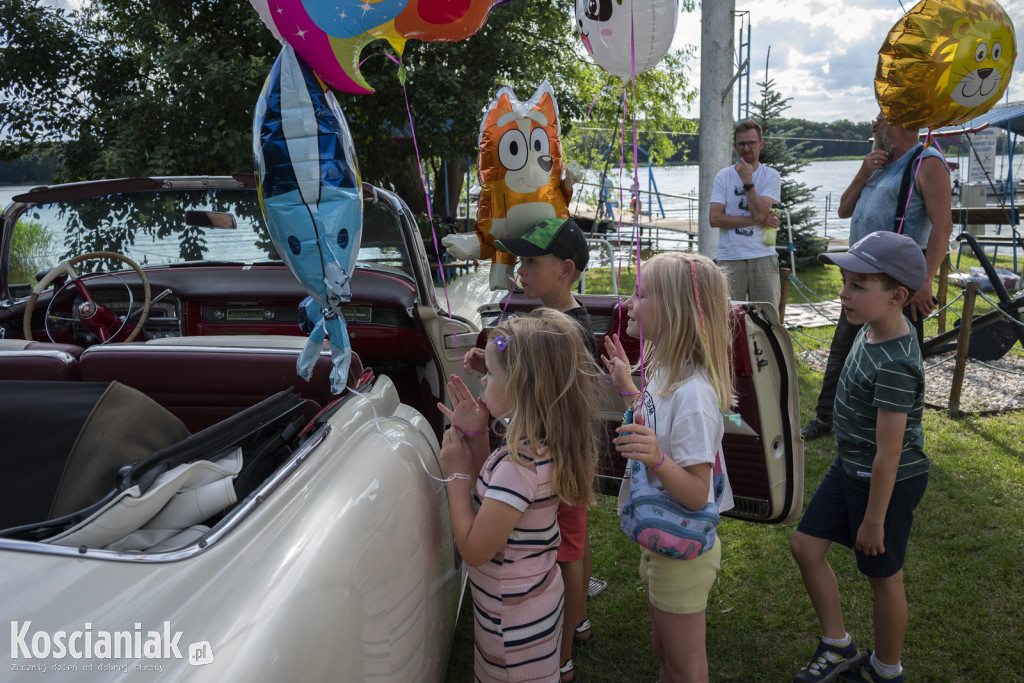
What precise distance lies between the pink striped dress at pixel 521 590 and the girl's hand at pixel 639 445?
0.23 metres

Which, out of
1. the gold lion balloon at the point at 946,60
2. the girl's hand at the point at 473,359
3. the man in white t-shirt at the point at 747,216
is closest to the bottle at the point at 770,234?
the man in white t-shirt at the point at 747,216

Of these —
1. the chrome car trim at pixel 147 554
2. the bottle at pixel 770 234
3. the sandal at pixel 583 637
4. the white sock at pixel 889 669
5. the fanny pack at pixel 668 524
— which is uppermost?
the chrome car trim at pixel 147 554

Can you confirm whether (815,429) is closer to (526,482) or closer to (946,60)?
(946,60)

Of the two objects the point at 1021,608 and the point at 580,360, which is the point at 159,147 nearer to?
the point at 580,360

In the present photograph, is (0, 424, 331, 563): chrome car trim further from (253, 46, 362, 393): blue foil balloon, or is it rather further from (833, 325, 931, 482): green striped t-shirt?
(833, 325, 931, 482): green striped t-shirt

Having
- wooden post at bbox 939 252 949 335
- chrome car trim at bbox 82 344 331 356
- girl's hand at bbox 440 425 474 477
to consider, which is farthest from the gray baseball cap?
wooden post at bbox 939 252 949 335

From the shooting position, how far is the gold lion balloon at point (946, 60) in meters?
3.32

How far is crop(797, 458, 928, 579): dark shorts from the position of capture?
2123 millimetres

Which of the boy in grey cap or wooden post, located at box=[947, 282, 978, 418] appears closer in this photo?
the boy in grey cap

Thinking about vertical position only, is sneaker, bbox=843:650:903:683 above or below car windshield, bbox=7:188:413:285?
below

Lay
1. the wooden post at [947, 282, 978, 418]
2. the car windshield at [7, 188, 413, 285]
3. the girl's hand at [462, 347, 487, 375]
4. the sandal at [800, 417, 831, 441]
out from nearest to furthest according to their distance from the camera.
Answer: the girl's hand at [462, 347, 487, 375] < the car windshield at [7, 188, 413, 285] < the sandal at [800, 417, 831, 441] < the wooden post at [947, 282, 978, 418]

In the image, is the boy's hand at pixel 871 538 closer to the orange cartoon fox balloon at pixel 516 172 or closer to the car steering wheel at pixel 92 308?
the orange cartoon fox balloon at pixel 516 172

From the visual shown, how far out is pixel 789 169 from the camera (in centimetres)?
1285

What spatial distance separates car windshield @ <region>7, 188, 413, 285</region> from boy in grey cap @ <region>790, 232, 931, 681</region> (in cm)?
223
